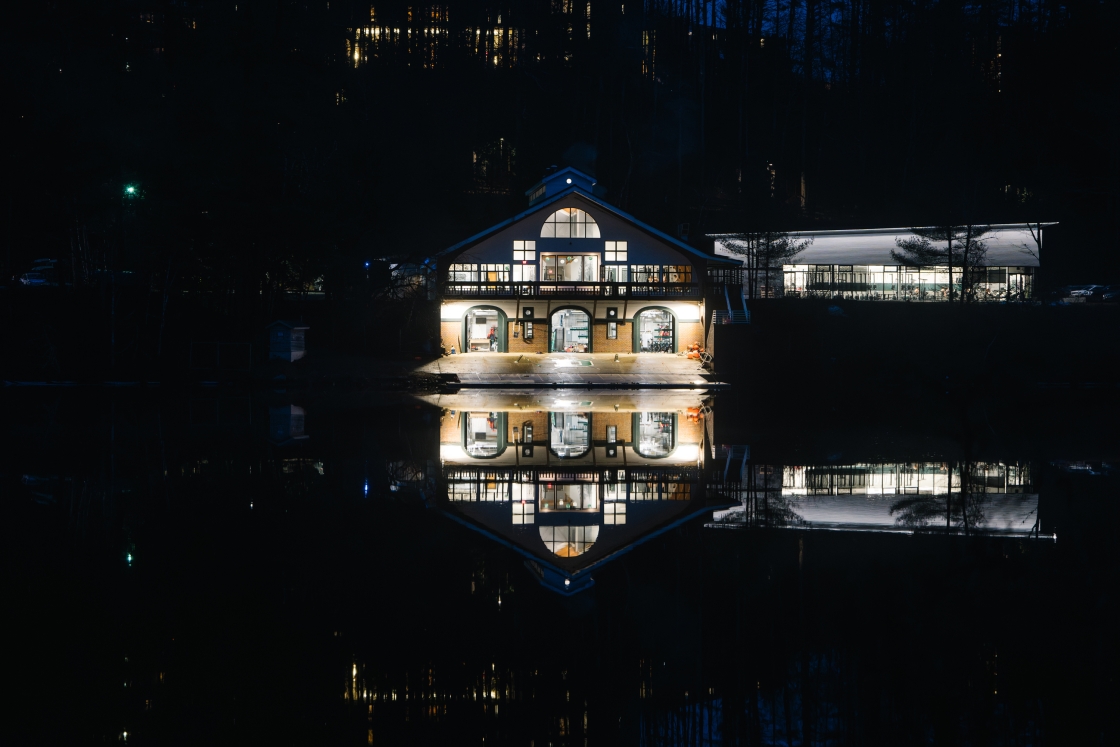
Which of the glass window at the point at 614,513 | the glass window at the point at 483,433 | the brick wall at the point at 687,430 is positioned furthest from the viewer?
the brick wall at the point at 687,430

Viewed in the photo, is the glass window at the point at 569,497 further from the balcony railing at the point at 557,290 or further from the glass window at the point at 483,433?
the balcony railing at the point at 557,290

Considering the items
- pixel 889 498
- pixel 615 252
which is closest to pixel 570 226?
pixel 615 252

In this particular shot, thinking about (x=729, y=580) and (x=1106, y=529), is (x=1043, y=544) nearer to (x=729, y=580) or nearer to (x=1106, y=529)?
(x=1106, y=529)

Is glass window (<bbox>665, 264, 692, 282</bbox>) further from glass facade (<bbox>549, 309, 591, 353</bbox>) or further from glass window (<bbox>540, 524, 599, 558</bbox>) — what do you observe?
glass window (<bbox>540, 524, 599, 558</bbox>)

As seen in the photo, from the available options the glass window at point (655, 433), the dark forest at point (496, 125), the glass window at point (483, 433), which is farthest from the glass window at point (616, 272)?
the glass window at point (483, 433)

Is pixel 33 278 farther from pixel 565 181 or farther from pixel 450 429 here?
pixel 450 429

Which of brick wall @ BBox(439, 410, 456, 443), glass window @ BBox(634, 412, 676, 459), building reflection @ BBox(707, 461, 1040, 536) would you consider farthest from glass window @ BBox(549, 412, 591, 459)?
building reflection @ BBox(707, 461, 1040, 536)
